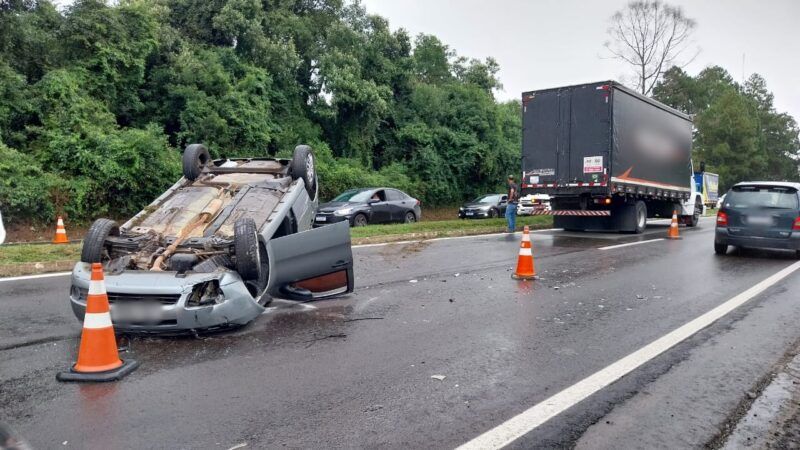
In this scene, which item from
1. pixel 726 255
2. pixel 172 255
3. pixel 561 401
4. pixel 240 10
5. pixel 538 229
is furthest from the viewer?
pixel 240 10

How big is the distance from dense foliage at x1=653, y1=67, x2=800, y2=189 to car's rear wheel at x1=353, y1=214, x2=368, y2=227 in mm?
51984

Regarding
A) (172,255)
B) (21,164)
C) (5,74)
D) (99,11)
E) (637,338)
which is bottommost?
(637,338)

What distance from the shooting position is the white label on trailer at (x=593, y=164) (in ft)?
52.7

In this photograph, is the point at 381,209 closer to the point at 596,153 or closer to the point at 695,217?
the point at 596,153

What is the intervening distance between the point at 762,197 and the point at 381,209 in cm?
1067

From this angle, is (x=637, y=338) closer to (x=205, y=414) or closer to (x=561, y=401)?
(x=561, y=401)

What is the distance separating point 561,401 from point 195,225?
14.3 feet

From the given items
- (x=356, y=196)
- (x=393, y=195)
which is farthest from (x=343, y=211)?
(x=393, y=195)

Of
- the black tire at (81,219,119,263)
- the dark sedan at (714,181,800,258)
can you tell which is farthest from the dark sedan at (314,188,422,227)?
the black tire at (81,219,119,263)

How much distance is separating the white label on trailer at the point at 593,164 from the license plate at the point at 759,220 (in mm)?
4725

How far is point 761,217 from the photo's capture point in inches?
464

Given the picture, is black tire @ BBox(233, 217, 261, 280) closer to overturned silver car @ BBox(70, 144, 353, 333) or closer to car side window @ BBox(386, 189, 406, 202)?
overturned silver car @ BBox(70, 144, 353, 333)

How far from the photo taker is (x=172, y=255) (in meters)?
5.71

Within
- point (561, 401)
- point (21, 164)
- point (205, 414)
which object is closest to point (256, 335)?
point (205, 414)
